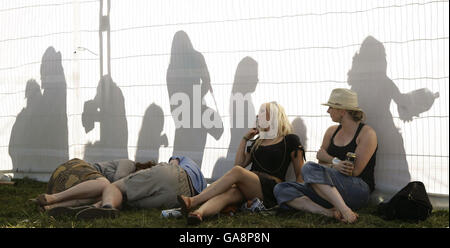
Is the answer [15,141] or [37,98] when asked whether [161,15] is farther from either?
[15,141]

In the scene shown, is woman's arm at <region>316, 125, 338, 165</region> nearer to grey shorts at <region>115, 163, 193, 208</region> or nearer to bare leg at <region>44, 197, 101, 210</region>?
grey shorts at <region>115, 163, 193, 208</region>

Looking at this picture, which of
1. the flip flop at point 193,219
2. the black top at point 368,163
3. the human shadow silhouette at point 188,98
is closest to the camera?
the flip flop at point 193,219

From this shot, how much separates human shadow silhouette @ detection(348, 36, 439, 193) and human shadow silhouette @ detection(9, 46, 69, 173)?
123 inches

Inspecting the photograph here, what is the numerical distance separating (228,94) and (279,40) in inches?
25.9

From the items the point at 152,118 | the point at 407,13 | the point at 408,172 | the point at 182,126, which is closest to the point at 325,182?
the point at 408,172

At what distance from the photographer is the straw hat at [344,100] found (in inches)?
151

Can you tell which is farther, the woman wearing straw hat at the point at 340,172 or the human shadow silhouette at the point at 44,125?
the human shadow silhouette at the point at 44,125

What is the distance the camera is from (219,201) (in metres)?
3.49

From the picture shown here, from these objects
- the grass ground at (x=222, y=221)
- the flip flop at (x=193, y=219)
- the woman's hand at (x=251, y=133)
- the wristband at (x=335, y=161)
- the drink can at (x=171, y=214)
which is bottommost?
the grass ground at (x=222, y=221)

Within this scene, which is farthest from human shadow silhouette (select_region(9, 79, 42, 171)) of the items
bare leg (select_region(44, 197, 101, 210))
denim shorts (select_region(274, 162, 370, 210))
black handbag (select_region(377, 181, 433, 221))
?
black handbag (select_region(377, 181, 433, 221))

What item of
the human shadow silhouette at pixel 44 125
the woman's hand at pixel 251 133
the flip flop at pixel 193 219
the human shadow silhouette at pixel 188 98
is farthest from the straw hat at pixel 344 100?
the human shadow silhouette at pixel 44 125

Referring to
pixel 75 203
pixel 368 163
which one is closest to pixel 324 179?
pixel 368 163

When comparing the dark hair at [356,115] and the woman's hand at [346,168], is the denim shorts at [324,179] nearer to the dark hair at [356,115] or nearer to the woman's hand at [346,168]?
the woman's hand at [346,168]

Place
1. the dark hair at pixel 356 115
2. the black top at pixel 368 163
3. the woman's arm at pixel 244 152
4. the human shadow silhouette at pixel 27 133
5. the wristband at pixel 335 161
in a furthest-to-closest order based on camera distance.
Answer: the human shadow silhouette at pixel 27 133 → the woman's arm at pixel 244 152 → the dark hair at pixel 356 115 → the black top at pixel 368 163 → the wristband at pixel 335 161
